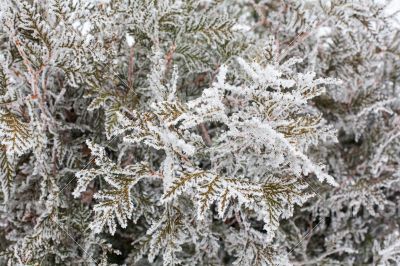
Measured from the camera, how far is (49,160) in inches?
58.7

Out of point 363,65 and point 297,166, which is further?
point 363,65

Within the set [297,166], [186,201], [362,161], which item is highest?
[297,166]

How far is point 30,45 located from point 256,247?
29.7 inches

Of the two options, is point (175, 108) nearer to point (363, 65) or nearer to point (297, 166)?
point (297, 166)

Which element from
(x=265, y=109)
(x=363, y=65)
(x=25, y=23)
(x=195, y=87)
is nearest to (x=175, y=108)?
(x=265, y=109)

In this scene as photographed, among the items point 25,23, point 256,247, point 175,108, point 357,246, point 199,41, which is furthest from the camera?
point 357,246

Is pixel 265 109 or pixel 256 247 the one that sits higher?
pixel 265 109

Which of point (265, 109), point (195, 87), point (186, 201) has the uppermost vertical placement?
point (265, 109)

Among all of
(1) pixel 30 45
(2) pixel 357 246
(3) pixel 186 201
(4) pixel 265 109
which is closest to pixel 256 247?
(3) pixel 186 201

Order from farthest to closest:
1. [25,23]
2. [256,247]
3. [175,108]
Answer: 1. [256,247]
2. [25,23]
3. [175,108]

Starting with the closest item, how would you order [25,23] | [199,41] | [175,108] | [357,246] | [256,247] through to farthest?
[175,108] < [25,23] < [256,247] < [199,41] < [357,246]

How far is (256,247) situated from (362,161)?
655mm

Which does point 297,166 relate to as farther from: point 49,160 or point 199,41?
point 49,160

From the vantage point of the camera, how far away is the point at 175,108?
1.15 metres
